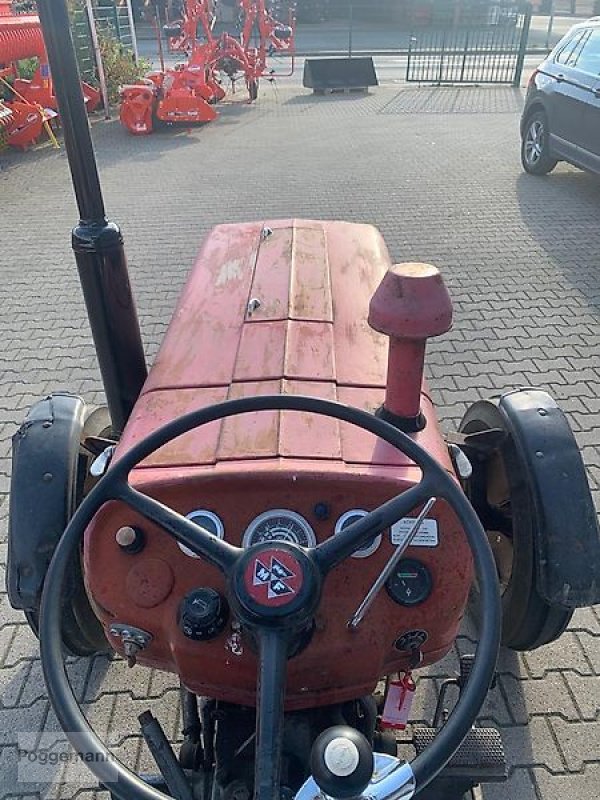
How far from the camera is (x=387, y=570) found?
4.98 feet

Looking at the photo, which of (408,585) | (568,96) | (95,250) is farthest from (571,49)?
(408,585)

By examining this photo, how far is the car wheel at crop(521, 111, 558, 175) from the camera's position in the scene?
321 inches

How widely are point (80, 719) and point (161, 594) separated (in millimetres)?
457

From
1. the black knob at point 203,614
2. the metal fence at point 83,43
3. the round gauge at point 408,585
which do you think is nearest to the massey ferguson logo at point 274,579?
the black knob at point 203,614

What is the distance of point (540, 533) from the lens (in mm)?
2049

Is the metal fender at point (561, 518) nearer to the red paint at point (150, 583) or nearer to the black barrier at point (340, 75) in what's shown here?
the red paint at point (150, 583)

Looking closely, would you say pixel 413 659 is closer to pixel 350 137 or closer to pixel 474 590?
pixel 474 590

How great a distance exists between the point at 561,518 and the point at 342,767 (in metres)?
1.19

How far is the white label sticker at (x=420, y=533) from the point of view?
1.70m

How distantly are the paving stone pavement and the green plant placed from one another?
1.48 meters

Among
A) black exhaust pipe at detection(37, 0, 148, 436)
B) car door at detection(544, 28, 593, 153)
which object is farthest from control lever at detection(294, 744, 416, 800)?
car door at detection(544, 28, 593, 153)

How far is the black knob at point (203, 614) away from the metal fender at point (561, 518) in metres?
0.99

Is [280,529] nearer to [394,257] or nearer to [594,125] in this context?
[394,257]

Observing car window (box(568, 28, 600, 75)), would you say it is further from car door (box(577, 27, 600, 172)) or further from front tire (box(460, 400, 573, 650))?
front tire (box(460, 400, 573, 650))
